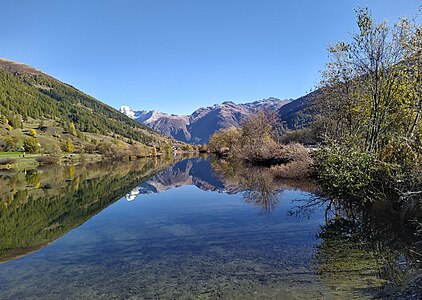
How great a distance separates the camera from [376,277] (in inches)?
393

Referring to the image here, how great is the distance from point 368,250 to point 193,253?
7709mm

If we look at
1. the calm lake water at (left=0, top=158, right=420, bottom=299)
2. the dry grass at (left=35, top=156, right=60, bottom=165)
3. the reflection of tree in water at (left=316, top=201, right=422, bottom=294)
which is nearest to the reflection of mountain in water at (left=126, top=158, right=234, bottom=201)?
the calm lake water at (left=0, top=158, right=420, bottom=299)

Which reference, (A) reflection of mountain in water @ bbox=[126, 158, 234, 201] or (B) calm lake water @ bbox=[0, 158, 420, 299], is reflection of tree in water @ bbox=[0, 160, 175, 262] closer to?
(B) calm lake water @ bbox=[0, 158, 420, 299]

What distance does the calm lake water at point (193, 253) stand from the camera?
10.1 meters

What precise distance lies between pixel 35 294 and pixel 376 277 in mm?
11701

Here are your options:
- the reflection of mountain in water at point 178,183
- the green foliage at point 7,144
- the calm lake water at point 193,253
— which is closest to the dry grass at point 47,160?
the green foliage at point 7,144

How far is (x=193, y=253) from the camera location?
1406cm

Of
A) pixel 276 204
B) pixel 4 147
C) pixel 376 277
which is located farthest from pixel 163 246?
pixel 4 147

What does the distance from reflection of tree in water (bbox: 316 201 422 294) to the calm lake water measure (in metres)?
0.07

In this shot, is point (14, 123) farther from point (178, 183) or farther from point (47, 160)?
point (178, 183)

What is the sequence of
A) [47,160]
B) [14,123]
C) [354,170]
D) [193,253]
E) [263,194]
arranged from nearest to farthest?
1. [193,253]
2. [354,170]
3. [263,194]
4. [47,160]
5. [14,123]

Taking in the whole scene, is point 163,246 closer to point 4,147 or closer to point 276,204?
point 276,204

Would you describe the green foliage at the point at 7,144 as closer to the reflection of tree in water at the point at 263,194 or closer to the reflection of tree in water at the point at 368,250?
the reflection of tree in water at the point at 263,194

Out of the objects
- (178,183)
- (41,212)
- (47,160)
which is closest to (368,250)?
(41,212)
